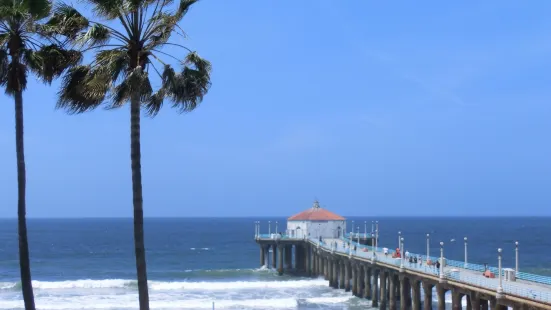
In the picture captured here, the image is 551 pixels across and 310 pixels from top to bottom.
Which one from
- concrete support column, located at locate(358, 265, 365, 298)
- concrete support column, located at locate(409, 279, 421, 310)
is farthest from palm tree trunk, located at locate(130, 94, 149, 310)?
concrete support column, located at locate(358, 265, 365, 298)

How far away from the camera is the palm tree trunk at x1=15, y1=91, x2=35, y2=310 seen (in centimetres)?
1413

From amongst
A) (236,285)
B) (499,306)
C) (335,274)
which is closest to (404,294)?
(499,306)

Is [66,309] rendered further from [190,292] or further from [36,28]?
[36,28]

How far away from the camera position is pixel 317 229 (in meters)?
63.8

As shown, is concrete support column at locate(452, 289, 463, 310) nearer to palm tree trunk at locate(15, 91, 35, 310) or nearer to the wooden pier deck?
the wooden pier deck

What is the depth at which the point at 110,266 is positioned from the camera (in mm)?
84625

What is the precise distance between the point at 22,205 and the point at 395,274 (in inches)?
1132

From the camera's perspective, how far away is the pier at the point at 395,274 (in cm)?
2756

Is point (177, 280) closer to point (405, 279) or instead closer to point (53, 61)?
point (405, 279)

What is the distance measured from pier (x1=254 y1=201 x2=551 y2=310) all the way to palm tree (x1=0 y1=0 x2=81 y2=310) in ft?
53.8

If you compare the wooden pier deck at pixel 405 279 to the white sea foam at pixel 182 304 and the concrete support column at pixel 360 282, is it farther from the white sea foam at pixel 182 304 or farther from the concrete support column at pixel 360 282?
the white sea foam at pixel 182 304

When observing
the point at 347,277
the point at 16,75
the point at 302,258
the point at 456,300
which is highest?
the point at 16,75

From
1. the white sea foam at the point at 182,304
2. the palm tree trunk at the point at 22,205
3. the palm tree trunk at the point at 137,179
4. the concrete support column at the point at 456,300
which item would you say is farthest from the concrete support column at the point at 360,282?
the palm tree trunk at the point at 137,179

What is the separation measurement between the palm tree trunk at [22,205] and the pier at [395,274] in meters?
16.1
